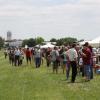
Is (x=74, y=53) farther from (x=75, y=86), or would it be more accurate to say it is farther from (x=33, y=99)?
(x=33, y=99)

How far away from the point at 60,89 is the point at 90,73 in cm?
430

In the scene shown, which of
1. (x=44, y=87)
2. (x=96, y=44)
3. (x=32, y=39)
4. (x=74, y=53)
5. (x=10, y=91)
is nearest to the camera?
(x=10, y=91)

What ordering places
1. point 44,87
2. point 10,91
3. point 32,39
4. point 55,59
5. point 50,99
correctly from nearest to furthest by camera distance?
point 50,99 → point 10,91 → point 44,87 → point 55,59 → point 32,39

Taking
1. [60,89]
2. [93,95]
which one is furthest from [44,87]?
[93,95]

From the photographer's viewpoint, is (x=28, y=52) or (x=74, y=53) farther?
(x=28, y=52)

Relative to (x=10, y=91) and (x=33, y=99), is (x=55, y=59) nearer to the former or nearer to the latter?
(x=10, y=91)

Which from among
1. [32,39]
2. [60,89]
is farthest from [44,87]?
[32,39]

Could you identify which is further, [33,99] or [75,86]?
[75,86]

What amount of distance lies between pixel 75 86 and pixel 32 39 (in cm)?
17735

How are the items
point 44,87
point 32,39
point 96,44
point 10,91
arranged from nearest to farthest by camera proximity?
point 10,91, point 44,87, point 96,44, point 32,39

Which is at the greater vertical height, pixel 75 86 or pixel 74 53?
pixel 74 53

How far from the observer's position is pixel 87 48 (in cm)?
2341

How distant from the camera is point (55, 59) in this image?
1225 inches

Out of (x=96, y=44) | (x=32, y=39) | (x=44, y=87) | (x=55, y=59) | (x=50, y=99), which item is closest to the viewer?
(x=50, y=99)
